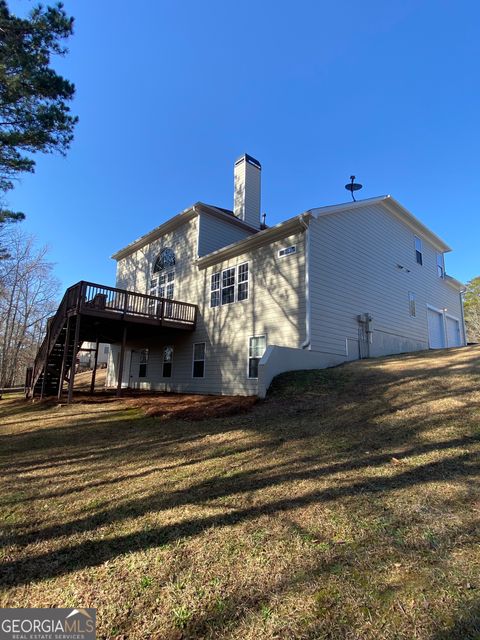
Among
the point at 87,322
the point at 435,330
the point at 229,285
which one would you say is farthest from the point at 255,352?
the point at 435,330

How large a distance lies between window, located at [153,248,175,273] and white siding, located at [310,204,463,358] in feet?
26.0

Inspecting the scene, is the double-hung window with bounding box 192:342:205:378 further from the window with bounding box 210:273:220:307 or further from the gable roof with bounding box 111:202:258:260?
the gable roof with bounding box 111:202:258:260

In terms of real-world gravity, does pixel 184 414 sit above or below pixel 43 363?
below

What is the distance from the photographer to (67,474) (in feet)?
17.6

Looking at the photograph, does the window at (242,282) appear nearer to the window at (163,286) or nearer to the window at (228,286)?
the window at (228,286)

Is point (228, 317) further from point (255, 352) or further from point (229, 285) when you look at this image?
point (255, 352)

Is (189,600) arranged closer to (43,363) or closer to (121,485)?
(121,485)

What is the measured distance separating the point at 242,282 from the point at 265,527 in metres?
10.6

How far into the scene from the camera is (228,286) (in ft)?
46.1

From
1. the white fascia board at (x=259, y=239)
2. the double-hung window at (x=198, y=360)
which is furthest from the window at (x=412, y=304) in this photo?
the double-hung window at (x=198, y=360)

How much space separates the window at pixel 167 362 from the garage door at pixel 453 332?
14.0 m

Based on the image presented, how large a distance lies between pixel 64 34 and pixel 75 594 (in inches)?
456

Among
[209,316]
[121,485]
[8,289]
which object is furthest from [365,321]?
[8,289]

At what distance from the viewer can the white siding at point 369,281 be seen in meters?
11.6
